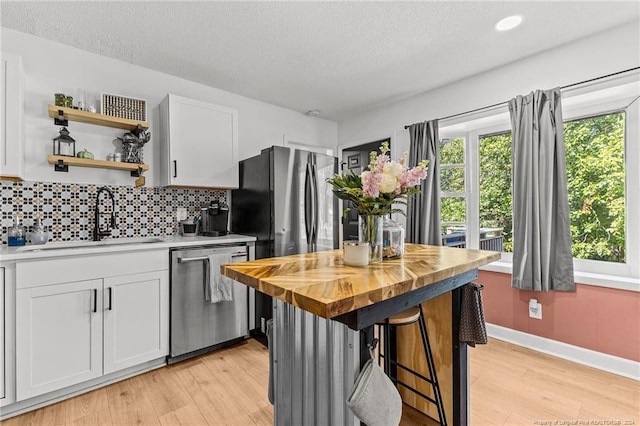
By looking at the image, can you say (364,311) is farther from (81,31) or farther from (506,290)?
(81,31)

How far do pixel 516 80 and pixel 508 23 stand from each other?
2.21ft

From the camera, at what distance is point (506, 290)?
277cm

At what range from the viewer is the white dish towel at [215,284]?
246cm

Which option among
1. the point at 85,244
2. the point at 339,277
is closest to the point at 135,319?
the point at 85,244

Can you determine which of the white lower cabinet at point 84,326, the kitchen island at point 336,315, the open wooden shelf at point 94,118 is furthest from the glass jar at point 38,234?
the kitchen island at point 336,315

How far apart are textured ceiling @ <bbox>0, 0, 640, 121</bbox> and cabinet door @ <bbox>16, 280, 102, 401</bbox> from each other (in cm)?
181

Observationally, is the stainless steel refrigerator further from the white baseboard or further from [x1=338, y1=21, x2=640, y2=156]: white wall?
the white baseboard

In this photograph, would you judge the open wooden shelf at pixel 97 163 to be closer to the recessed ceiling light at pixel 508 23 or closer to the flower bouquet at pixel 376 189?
the flower bouquet at pixel 376 189

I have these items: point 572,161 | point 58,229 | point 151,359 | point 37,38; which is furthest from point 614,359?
point 37,38

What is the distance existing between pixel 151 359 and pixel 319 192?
197cm

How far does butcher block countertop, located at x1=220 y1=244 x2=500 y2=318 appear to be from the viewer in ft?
2.83

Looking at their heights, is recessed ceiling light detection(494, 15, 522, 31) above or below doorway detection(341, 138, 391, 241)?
above

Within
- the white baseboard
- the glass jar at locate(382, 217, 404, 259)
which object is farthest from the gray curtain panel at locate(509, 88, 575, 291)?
the glass jar at locate(382, 217, 404, 259)

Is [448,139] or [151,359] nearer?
[151,359]
